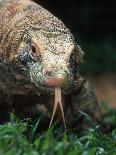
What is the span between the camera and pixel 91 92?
6715 millimetres

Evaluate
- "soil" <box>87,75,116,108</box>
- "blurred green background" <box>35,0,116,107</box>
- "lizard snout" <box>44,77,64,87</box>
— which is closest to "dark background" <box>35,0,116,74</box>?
"blurred green background" <box>35,0,116,107</box>

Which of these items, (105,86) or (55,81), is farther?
(105,86)

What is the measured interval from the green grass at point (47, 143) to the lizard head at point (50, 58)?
0.43m

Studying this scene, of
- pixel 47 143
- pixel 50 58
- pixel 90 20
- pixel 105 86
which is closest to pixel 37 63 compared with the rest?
pixel 50 58

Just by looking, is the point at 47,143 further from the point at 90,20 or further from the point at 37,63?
the point at 90,20

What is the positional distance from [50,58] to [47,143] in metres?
0.90

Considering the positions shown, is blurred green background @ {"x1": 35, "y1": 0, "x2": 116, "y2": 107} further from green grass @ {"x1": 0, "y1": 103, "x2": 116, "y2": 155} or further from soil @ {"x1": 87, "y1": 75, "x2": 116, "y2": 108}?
green grass @ {"x1": 0, "y1": 103, "x2": 116, "y2": 155}

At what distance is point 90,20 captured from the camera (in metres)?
12.4

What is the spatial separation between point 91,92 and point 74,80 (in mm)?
1363

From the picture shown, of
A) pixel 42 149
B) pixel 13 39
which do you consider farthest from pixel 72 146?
pixel 13 39

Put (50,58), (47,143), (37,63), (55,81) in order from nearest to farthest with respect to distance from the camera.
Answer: (47,143), (55,81), (50,58), (37,63)

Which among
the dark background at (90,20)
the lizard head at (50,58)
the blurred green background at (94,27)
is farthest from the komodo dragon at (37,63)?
the dark background at (90,20)

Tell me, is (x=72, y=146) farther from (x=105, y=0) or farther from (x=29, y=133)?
(x=105, y=0)

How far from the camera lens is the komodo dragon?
5.16 m
